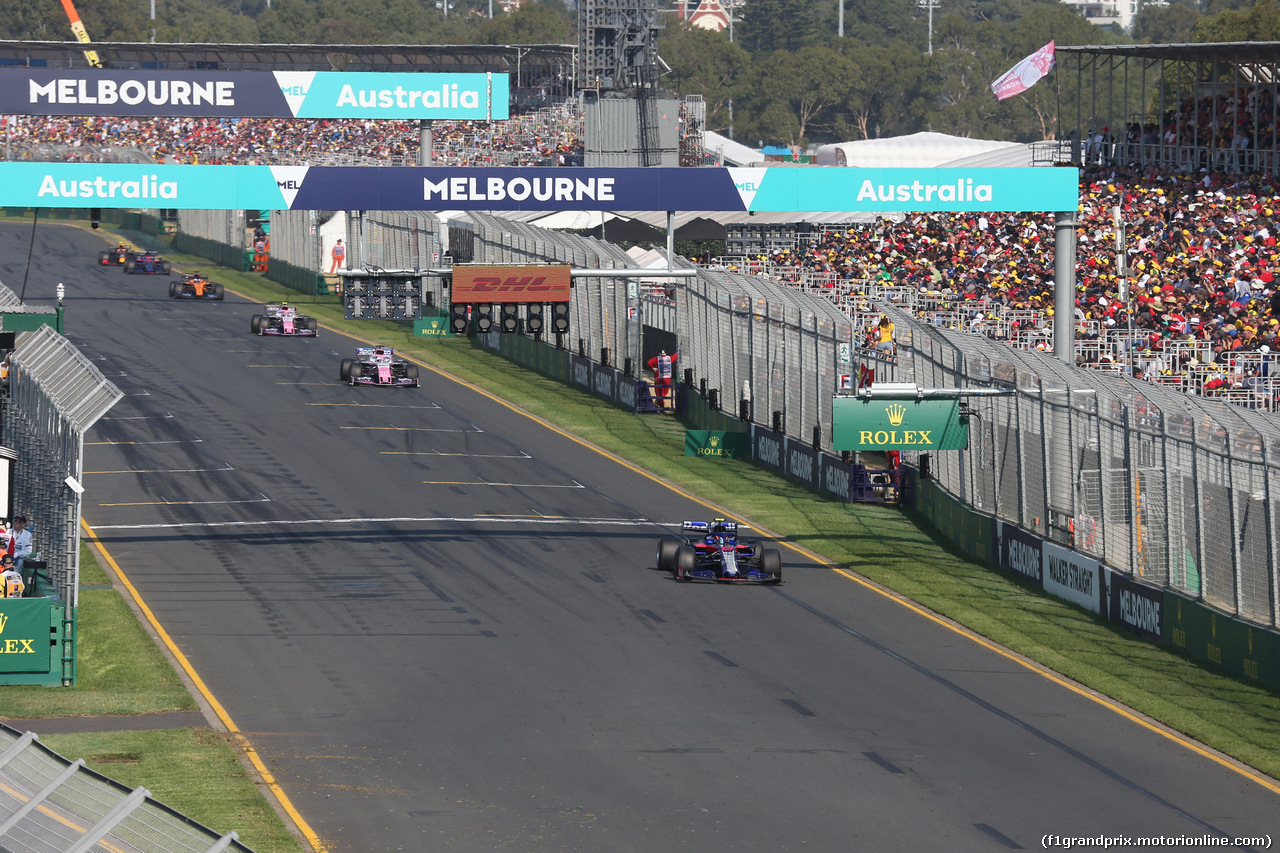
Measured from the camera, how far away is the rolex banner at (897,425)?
86.4 feet

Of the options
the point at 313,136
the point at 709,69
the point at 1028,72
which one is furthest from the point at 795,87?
the point at 1028,72

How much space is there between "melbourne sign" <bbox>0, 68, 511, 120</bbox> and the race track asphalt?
26.8 ft

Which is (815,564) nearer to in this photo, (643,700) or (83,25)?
(643,700)

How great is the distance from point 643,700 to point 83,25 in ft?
457

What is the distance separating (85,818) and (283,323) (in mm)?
45882

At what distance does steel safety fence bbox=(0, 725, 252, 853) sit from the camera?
8.77 m

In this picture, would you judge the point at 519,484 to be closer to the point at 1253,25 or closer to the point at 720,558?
the point at 720,558

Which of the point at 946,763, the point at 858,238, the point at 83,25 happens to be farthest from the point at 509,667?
the point at 83,25

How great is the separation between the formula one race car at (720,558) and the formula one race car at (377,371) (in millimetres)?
19236

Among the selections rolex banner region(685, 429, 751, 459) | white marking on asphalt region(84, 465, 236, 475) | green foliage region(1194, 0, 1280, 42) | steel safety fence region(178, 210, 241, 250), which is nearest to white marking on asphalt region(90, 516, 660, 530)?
white marking on asphalt region(84, 465, 236, 475)

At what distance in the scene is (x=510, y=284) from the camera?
93.1ft

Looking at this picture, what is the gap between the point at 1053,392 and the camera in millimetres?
27953

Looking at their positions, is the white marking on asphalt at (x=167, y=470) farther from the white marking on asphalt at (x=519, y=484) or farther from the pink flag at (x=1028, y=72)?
the pink flag at (x=1028, y=72)

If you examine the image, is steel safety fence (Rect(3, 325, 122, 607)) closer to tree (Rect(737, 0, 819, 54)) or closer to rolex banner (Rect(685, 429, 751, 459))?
rolex banner (Rect(685, 429, 751, 459))
